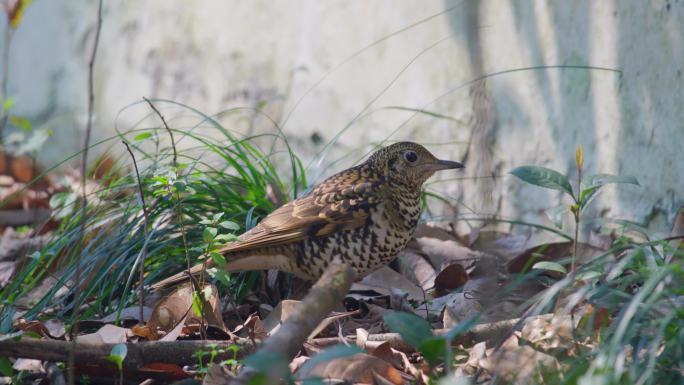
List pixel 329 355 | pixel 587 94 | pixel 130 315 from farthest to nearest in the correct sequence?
pixel 587 94 → pixel 130 315 → pixel 329 355

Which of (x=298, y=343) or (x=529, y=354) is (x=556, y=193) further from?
(x=298, y=343)

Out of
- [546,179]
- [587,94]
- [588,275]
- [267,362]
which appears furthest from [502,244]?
[267,362]

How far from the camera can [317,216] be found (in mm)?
4422

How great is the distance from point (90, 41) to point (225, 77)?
2.03m

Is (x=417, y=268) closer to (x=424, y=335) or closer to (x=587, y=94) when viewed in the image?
(x=587, y=94)

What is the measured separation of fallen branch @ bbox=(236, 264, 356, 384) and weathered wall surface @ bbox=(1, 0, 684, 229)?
503 millimetres

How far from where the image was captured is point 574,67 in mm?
4750

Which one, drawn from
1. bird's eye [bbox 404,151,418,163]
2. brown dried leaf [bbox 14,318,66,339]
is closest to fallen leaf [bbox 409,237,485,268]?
bird's eye [bbox 404,151,418,163]

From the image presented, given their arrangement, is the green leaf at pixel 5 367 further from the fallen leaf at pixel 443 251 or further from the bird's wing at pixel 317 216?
the fallen leaf at pixel 443 251

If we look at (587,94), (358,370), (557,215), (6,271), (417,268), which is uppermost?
(587,94)

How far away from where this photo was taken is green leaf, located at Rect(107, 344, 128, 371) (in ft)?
9.90

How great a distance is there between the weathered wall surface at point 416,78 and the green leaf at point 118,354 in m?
1.28

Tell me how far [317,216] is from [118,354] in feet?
5.16

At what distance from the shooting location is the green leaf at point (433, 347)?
269 centimetres
